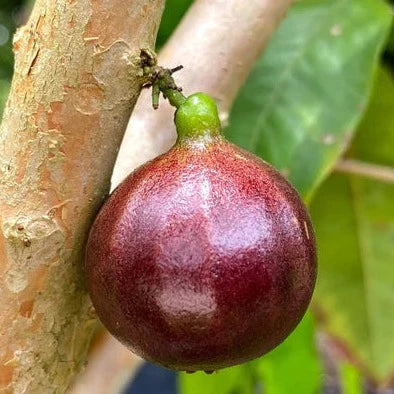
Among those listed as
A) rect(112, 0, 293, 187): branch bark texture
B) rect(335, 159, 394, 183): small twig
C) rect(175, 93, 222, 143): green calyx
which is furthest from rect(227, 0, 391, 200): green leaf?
rect(175, 93, 222, 143): green calyx

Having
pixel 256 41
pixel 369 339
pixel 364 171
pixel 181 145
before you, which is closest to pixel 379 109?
pixel 364 171

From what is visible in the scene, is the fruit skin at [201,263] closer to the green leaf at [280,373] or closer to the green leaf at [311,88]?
the green leaf at [311,88]

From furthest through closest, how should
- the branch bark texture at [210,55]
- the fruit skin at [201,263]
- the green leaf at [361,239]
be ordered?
1. the green leaf at [361,239]
2. the branch bark texture at [210,55]
3. the fruit skin at [201,263]

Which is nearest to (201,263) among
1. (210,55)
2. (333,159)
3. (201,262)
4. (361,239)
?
(201,262)

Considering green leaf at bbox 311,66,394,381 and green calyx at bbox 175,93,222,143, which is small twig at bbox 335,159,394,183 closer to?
green leaf at bbox 311,66,394,381

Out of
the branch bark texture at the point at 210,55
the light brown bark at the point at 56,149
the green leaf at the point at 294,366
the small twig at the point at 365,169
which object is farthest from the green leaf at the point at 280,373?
the light brown bark at the point at 56,149
